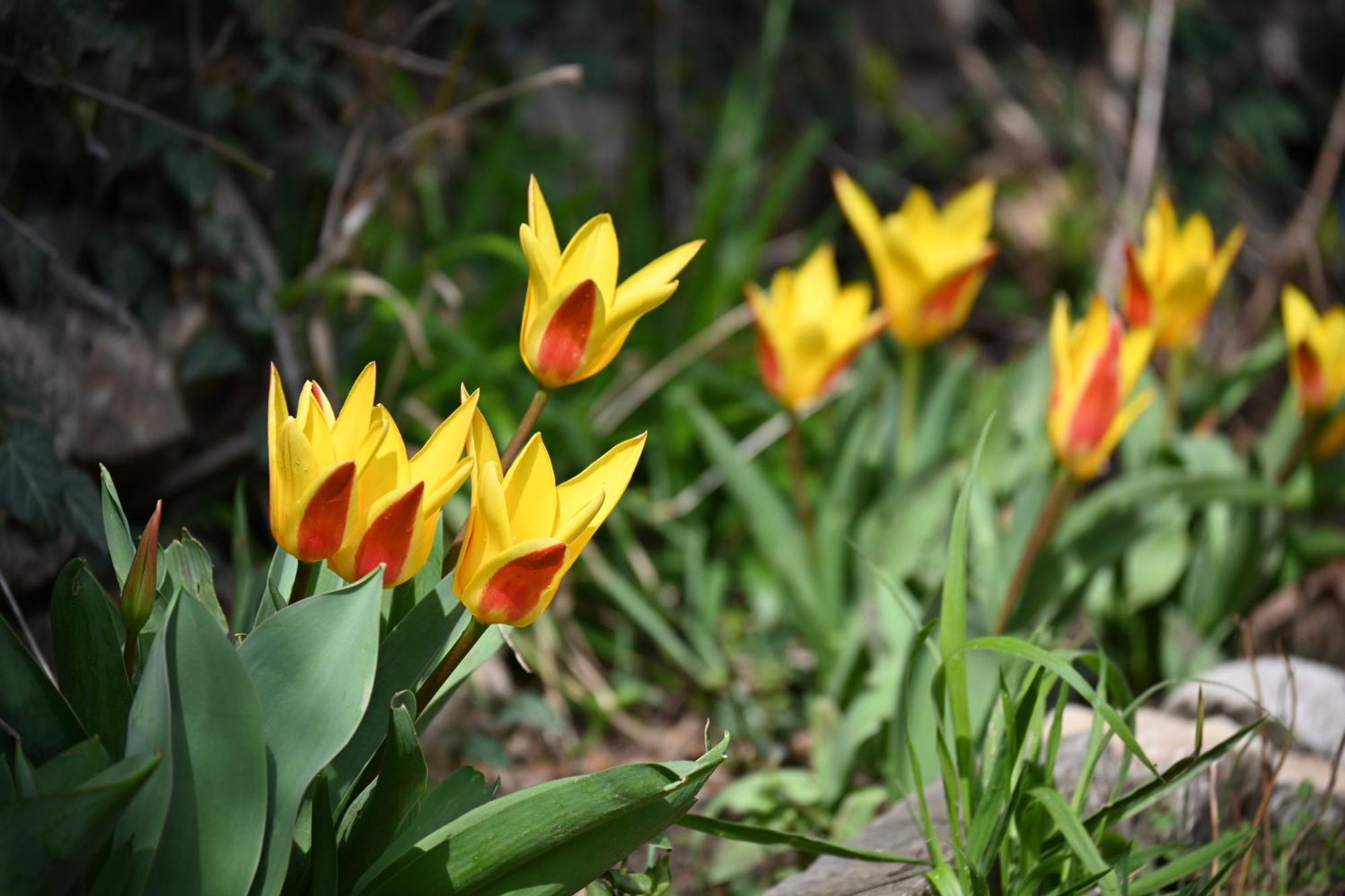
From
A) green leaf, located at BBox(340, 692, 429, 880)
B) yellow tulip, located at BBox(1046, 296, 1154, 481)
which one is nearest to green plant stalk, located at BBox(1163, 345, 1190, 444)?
A: yellow tulip, located at BBox(1046, 296, 1154, 481)

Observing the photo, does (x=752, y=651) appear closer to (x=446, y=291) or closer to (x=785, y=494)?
(x=785, y=494)

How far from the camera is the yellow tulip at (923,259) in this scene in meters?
1.90

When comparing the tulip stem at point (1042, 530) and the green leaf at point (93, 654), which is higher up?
the green leaf at point (93, 654)

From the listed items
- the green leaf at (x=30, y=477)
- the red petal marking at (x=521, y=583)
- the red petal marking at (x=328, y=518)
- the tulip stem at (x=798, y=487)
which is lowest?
the tulip stem at (x=798, y=487)

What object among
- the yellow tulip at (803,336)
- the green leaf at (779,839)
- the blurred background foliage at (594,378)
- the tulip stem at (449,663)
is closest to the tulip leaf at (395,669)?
the tulip stem at (449,663)

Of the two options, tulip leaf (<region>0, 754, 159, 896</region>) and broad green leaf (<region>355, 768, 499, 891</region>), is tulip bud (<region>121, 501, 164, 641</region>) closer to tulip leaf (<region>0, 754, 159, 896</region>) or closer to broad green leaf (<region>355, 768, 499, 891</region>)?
tulip leaf (<region>0, 754, 159, 896</region>)

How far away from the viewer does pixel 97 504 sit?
A: 140 centimetres

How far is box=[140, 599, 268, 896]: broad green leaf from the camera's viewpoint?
0.81 metres

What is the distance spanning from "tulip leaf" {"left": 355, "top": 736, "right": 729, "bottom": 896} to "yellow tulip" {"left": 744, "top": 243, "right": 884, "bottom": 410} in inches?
39.2

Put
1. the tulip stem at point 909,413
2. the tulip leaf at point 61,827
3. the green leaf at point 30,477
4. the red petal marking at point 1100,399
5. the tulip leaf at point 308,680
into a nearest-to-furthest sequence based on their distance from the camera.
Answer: the tulip leaf at point 61,827
the tulip leaf at point 308,680
the green leaf at point 30,477
the red petal marking at point 1100,399
the tulip stem at point 909,413

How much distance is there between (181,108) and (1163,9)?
8.22 feet

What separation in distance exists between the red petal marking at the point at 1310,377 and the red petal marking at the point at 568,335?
49.7 inches

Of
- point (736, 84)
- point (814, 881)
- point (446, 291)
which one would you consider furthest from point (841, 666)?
point (736, 84)

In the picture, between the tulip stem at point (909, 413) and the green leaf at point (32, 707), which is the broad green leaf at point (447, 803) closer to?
the green leaf at point (32, 707)
